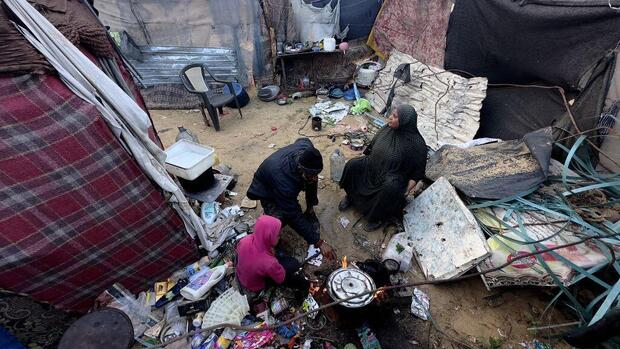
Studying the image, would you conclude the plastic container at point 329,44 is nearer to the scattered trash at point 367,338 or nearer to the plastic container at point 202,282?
the plastic container at point 202,282

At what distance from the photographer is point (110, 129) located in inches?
93.1

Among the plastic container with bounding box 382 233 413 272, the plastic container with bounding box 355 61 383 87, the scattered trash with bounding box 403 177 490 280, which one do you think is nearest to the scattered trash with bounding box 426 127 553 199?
the scattered trash with bounding box 403 177 490 280

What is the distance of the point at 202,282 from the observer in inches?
122

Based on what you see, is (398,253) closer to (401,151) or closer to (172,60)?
(401,151)

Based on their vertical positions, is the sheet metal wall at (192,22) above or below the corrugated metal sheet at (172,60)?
above

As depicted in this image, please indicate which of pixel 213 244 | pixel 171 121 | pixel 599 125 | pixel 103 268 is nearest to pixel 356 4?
pixel 171 121

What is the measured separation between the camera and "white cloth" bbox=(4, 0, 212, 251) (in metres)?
2.01

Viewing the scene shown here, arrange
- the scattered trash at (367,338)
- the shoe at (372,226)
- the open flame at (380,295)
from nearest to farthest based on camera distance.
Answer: the open flame at (380,295) → the scattered trash at (367,338) → the shoe at (372,226)

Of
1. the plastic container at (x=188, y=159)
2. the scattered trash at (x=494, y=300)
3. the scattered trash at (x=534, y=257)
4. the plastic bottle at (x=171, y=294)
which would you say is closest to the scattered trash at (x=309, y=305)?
the plastic bottle at (x=171, y=294)

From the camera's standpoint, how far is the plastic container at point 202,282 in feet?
9.88

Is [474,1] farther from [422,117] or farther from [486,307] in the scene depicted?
[486,307]

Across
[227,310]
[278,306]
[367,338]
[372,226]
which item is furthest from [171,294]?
[372,226]

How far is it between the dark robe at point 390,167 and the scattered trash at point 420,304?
1.06 m

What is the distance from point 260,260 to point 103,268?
1.49 m
